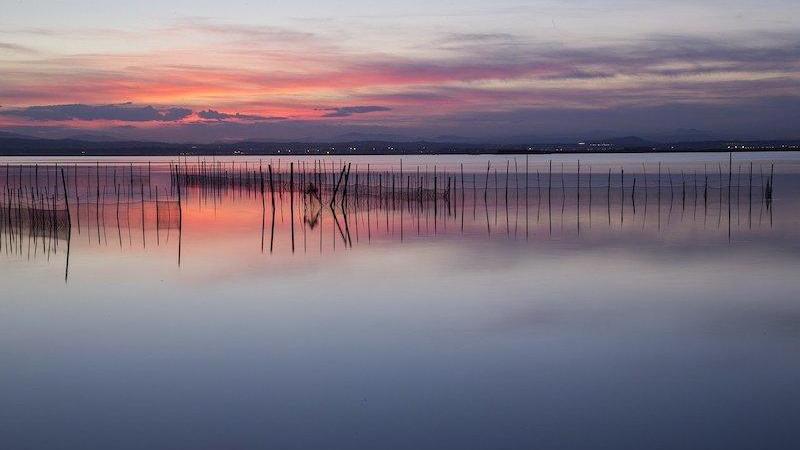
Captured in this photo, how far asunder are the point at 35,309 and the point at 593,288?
641 centimetres

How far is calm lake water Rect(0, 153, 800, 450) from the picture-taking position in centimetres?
554

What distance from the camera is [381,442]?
5328 millimetres

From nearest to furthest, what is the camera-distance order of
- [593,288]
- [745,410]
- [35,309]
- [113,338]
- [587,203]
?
1. [745,410]
2. [113,338]
3. [35,309]
4. [593,288]
5. [587,203]

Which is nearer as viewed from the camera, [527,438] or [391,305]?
[527,438]

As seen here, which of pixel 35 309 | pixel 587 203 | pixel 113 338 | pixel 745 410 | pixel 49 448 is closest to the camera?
pixel 49 448

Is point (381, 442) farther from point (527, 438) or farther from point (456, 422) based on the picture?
point (527, 438)

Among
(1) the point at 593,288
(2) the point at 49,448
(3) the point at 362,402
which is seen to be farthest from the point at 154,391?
(1) the point at 593,288

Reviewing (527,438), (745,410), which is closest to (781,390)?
(745,410)

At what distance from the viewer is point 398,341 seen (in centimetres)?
792

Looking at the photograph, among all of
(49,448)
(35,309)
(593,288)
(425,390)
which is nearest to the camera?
(49,448)

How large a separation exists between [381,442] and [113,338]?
3759mm

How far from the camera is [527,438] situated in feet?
17.7

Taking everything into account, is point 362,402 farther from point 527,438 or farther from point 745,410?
point 745,410

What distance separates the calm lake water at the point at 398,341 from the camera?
5.54 meters
